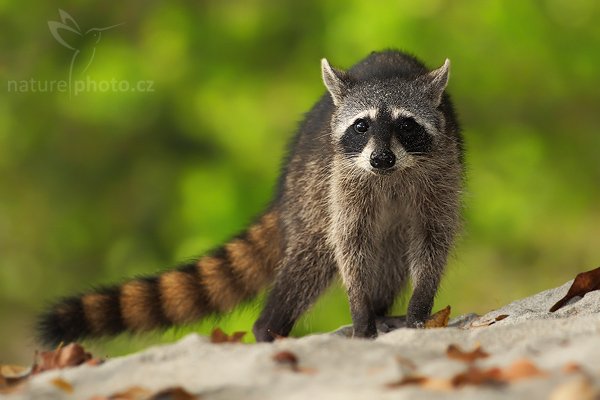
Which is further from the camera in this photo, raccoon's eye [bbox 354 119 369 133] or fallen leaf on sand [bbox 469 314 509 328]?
raccoon's eye [bbox 354 119 369 133]

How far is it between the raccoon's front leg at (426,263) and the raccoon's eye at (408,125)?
61cm

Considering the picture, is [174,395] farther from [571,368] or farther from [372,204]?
[372,204]

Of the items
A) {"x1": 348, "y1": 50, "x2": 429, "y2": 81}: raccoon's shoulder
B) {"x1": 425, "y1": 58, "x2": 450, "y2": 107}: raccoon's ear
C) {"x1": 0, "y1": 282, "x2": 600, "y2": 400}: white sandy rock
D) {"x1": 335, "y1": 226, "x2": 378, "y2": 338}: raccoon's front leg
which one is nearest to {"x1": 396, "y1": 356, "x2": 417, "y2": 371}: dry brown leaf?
{"x1": 0, "y1": 282, "x2": 600, "y2": 400}: white sandy rock

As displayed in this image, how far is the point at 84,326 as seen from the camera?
6.59 m

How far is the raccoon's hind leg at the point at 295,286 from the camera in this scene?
6.60m

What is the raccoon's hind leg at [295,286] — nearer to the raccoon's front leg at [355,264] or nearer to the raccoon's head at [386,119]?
the raccoon's front leg at [355,264]

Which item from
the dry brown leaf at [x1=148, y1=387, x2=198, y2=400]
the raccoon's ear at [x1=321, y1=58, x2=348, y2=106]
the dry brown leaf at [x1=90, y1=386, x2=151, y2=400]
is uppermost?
the raccoon's ear at [x1=321, y1=58, x2=348, y2=106]

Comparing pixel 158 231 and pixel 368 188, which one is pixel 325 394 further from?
pixel 158 231

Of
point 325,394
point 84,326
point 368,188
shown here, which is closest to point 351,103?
point 368,188

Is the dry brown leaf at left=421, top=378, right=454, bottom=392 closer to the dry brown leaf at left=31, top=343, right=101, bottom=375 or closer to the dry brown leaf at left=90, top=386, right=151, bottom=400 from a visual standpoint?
the dry brown leaf at left=90, top=386, right=151, bottom=400

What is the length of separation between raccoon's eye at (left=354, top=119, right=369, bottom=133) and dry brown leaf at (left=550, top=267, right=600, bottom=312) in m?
1.36

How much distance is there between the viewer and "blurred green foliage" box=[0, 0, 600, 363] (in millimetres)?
10367

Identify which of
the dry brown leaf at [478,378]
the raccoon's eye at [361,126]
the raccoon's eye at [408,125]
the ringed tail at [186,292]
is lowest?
the ringed tail at [186,292]

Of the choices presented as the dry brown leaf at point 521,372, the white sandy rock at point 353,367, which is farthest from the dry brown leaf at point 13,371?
the dry brown leaf at point 521,372
